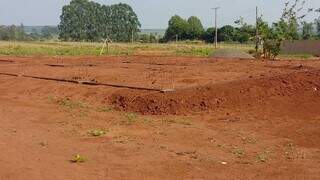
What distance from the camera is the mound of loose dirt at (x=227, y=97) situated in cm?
1244

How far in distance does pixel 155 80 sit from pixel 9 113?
17.7ft

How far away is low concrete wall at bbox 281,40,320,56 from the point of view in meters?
42.2

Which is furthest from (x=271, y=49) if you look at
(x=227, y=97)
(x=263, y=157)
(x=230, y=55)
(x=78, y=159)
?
(x=78, y=159)

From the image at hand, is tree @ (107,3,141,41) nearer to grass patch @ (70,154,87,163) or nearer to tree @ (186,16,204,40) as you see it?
tree @ (186,16,204,40)

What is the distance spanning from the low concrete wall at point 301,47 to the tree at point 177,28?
49197mm

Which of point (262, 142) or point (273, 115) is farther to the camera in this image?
point (273, 115)

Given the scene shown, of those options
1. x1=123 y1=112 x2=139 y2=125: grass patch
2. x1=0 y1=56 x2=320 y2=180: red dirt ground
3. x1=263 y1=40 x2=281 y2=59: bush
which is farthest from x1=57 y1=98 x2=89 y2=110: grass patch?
x1=263 y1=40 x2=281 y2=59: bush

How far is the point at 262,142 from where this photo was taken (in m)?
9.09

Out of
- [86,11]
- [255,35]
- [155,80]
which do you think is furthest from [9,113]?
[86,11]

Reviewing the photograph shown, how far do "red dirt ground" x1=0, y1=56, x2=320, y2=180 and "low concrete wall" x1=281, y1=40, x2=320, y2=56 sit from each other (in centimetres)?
2584

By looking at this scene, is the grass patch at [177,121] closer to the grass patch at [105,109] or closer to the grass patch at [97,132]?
the grass patch at [97,132]

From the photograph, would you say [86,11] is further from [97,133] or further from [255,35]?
[97,133]

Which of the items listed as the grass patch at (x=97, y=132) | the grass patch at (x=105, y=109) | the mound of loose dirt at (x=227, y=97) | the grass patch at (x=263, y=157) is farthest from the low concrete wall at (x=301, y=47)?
the grass patch at (x=263, y=157)

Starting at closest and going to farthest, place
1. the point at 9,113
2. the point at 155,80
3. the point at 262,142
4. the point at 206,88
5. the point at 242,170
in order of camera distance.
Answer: the point at 242,170, the point at 262,142, the point at 9,113, the point at 206,88, the point at 155,80
